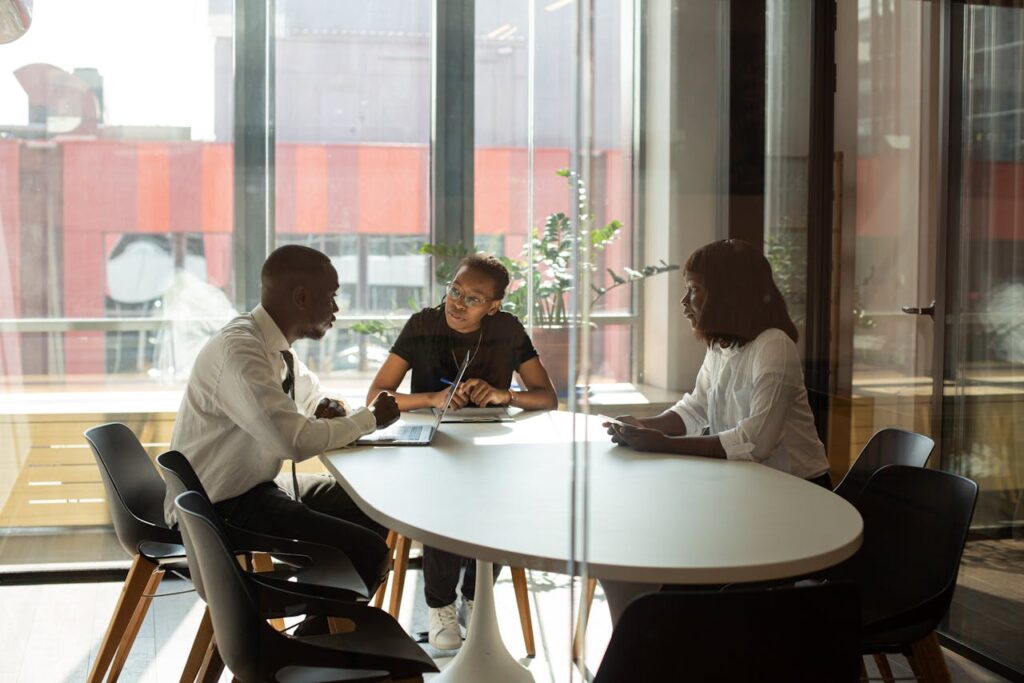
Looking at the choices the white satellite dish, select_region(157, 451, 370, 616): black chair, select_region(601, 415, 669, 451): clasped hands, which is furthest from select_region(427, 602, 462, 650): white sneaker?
the white satellite dish

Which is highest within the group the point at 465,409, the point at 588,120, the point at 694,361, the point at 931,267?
the point at 588,120

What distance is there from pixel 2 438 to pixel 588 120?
301 centimetres

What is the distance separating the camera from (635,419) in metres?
2.44

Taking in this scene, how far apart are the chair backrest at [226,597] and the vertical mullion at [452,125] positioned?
2.87m

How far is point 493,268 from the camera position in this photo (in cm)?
391

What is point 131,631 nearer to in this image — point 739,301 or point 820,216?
point 739,301

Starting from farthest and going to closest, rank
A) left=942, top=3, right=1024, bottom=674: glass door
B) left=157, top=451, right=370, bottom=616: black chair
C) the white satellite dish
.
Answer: the white satellite dish < left=942, top=3, right=1024, bottom=674: glass door < left=157, top=451, right=370, bottom=616: black chair

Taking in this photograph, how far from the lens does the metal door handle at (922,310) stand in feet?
9.45

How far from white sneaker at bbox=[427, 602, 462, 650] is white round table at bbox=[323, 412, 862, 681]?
464 mm

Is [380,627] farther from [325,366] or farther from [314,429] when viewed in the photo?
[325,366]

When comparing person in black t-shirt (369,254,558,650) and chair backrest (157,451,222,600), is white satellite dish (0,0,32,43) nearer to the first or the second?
person in black t-shirt (369,254,558,650)

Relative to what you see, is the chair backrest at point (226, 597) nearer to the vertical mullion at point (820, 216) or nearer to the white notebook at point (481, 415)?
the vertical mullion at point (820, 216)

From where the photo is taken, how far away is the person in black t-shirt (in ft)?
10.8

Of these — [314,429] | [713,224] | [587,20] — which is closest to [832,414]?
[713,224]
